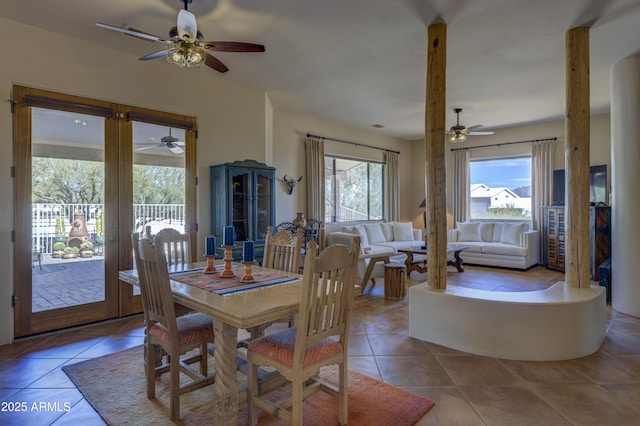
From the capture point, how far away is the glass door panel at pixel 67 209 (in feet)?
11.3

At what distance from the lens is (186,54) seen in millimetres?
2672

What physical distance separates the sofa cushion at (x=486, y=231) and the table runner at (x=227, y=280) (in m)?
6.09

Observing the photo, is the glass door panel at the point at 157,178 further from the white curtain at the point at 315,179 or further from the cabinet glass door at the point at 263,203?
the white curtain at the point at 315,179

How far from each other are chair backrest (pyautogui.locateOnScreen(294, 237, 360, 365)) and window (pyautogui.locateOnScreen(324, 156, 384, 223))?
17.3 feet

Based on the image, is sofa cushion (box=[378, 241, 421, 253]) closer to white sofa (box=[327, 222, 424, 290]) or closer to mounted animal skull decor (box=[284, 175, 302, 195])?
white sofa (box=[327, 222, 424, 290])

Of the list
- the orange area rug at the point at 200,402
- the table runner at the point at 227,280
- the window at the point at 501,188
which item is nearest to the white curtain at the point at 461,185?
the window at the point at 501,188

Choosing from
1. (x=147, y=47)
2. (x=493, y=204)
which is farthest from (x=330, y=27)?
(x=493, y=204)

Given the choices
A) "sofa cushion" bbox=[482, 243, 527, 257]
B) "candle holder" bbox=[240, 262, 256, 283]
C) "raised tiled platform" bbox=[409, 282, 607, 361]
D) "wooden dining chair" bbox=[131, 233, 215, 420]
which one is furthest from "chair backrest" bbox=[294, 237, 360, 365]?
"sofa cushion" bbox=[482, 243, 527, 257]

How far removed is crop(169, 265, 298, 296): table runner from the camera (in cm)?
219

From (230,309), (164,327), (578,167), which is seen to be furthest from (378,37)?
(164,327)

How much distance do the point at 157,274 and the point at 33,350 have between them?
2026 millimetres

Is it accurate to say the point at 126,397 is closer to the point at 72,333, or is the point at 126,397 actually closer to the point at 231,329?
the point at 231,329

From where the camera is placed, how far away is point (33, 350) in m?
3.08

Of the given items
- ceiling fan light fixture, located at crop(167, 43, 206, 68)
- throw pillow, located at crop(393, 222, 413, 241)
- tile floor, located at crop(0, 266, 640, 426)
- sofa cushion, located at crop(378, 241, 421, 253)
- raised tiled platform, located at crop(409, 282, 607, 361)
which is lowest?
tile floor, located at crop(0, 266, 640, 426)
